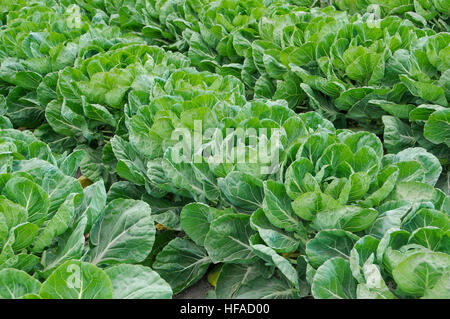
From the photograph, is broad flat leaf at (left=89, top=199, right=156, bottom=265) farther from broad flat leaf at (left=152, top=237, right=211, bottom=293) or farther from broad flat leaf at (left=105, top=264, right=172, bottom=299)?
broad flat leaf at (left=152, top=237, right=211, bottom=293)

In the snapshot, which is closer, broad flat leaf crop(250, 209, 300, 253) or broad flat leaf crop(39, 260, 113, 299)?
broad flat leaf crop(39, 260, 113, 299)

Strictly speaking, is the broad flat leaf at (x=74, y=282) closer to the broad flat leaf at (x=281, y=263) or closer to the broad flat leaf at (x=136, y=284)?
the broad flat leaf at (x=136, y=284)

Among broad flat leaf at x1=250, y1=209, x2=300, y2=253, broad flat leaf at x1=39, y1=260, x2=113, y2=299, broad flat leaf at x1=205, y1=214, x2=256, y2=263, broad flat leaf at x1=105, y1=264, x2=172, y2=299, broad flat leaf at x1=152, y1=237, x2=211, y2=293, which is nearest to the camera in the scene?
broad flat leaf at x1=39, y1=260, x2=113, y2=299

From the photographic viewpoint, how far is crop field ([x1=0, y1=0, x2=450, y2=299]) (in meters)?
1.85

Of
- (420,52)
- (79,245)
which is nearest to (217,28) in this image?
(420,52)

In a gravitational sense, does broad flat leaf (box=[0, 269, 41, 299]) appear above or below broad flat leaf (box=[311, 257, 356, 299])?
above

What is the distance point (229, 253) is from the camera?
2.43 m

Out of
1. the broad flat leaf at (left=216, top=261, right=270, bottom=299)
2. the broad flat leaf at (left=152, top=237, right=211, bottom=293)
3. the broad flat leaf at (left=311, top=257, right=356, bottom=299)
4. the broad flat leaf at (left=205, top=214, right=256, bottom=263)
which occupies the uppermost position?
the broad flat leaf at (left=311, top=257, right=356, bottom=299)

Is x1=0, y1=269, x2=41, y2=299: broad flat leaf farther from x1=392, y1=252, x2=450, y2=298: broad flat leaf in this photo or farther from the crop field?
x1=392, y1=252, x2=450, y2=298: broad flat leaf

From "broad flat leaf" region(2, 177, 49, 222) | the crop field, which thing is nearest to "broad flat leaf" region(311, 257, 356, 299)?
the crop field

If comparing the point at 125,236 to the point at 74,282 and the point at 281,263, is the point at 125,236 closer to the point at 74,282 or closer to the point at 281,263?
the point at 74,282

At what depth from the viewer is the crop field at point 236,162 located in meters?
1.85

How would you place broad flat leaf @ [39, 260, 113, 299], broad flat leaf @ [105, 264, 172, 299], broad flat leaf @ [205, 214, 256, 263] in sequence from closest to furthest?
broad flat leaf @ [39, 260, 113, 299]
broad flat leaf @ [105, 264, 172, 299]
broad flat leaf @ [205, 214, 256, 263]
